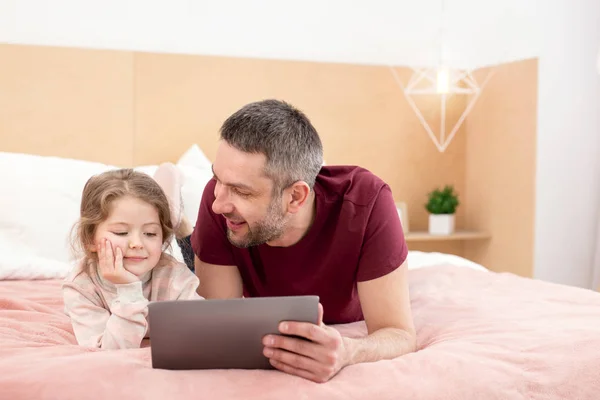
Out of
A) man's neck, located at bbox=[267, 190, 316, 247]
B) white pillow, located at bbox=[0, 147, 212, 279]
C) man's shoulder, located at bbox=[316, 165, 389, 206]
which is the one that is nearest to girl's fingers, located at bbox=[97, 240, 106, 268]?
man's neck, located at bbox=[267, 190, 316, 247]

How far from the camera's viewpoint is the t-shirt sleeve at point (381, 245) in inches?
65.4

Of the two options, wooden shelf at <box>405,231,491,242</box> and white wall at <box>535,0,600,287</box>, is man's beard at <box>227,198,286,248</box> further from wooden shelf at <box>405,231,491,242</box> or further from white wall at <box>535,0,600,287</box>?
white wall at <box>535,0,600,287</box>

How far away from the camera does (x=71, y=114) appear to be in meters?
3.25

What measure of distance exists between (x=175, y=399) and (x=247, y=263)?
2.10ft

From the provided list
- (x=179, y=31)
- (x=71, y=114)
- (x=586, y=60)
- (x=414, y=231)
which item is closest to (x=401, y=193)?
(x=414, y=231)

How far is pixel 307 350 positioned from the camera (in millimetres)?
1276

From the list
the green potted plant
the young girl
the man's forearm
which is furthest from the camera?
the green potted plant

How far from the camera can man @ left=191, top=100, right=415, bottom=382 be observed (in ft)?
5.24

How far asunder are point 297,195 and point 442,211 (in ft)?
7.18

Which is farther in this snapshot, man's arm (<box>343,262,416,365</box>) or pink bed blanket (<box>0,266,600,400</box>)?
man's arm (<box>343,262,416,365</box>)

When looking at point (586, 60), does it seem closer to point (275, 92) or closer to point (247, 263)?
point (275, 92)

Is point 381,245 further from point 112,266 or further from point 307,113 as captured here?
point 307,113

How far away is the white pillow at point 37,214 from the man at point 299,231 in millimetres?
658

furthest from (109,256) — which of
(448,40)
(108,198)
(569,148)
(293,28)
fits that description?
(448,40)
